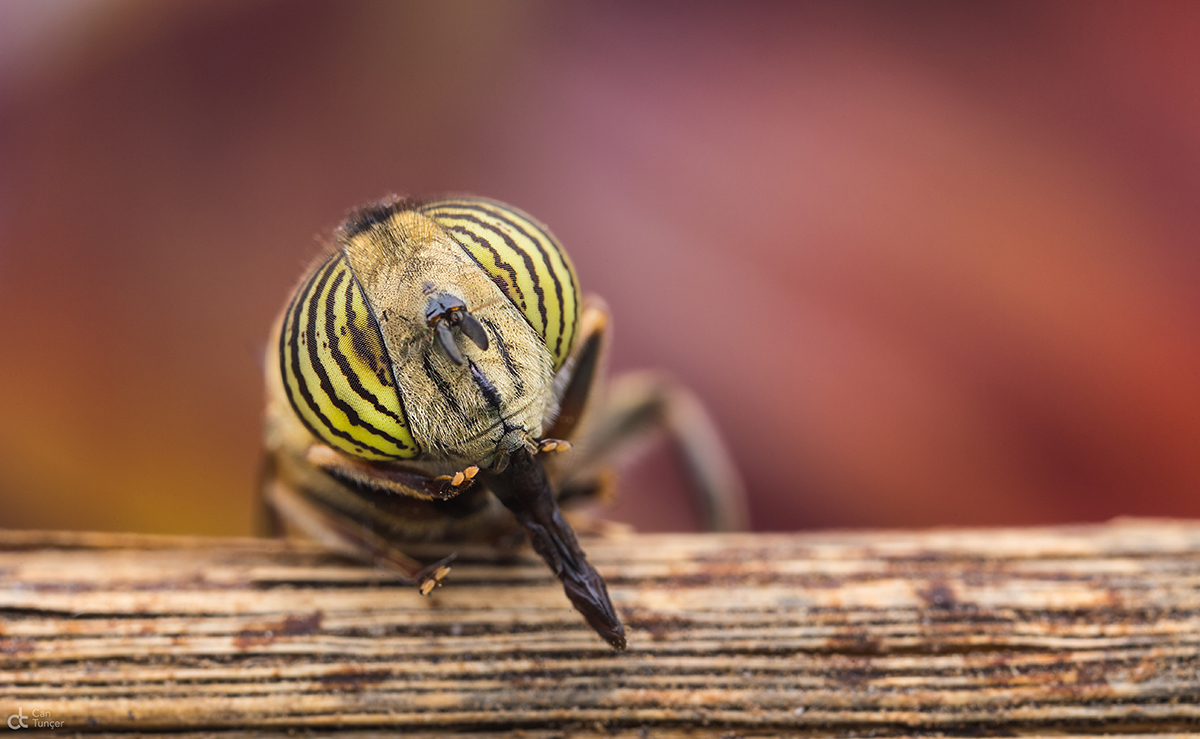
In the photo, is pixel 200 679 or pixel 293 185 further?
pixel 293 185

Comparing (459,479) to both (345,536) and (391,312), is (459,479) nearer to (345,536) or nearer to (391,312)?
(391,312)

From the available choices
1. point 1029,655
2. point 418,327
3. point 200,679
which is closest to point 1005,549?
point 1029,655

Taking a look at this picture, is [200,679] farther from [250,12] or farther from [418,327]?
[250,12]

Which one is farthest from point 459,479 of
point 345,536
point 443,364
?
A: point 345,536

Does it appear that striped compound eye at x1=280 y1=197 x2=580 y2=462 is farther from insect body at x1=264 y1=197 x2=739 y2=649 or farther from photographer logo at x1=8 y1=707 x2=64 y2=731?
photographer logo at x1=8 y1=707 x2=64 y2=731

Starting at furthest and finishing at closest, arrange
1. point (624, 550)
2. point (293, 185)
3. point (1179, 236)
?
point (293, 185)
point (1179, 236)
point (624, 550)

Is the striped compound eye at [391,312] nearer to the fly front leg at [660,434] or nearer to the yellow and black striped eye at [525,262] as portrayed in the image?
the yellow and black striped eye at [525,262]

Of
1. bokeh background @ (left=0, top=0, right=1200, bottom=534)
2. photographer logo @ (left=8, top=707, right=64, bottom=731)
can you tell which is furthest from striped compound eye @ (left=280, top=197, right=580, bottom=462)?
bokeh background @ (left=0, top=0, right=1200, bottom=534)
